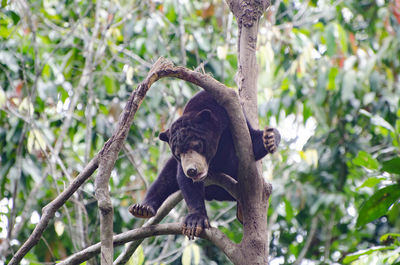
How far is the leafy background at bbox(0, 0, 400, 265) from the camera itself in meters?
5.57

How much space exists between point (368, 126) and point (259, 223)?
4313 mm

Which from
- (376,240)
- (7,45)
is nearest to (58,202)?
(7,45)

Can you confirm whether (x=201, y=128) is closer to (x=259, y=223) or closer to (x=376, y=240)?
(x=259, y=223)

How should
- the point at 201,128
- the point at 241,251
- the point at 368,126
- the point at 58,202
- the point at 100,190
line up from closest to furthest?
the point at 100,190
the point at 58,202
the point at 241,251
the point at 201,128
the point at 368,126

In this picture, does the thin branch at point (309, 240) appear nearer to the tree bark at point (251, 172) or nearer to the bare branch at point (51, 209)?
the tree bark at point (251, 172)

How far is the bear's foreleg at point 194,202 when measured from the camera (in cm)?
291

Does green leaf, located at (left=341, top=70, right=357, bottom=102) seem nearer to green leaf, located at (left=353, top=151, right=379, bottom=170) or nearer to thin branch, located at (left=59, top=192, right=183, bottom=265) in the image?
green leaf, located at (left=353, top=151, right=379, bottom=170)

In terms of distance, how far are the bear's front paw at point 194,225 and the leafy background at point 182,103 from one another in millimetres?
2373

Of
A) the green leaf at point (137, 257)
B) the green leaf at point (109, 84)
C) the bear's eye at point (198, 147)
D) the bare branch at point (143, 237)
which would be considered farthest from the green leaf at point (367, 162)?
the green leaf at point (109, 84)

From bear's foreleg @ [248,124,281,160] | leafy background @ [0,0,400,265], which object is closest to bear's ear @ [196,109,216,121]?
bear's foreleg @ [248,124,281,160]

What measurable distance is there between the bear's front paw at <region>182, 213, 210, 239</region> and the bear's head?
0.34m

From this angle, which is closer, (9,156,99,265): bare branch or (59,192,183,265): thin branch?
(9,156,99,265): bare branch

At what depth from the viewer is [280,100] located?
6.12 m

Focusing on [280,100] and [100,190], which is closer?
[100,190]
